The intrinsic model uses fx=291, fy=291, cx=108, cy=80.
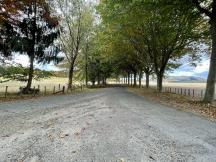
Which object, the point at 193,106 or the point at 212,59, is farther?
the point at 212,59

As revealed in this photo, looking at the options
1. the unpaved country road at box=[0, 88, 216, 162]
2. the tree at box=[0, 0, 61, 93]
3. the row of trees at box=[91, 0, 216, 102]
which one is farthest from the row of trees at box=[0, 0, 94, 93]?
the unpaved country road at box=[0, 88, 216, 162]

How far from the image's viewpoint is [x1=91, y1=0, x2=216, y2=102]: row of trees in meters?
19.8

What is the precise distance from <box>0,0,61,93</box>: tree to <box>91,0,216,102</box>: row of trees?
6194 millimetres

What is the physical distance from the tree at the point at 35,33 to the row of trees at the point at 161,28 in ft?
20.3

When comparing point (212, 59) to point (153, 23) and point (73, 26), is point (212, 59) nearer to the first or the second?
point (153, 23)

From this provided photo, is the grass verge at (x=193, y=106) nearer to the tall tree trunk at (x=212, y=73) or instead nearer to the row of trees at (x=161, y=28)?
the tall tree trunk at (x=212, y=73)

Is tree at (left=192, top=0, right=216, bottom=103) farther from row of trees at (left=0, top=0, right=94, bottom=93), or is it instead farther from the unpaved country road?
row of trees at (left=0, top=0, right=94, bottom=93)

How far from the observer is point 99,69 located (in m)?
65.9

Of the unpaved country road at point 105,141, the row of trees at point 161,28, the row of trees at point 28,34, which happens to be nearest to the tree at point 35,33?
the row of trees at point 28,34

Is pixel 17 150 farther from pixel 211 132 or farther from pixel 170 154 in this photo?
pixel 211 132

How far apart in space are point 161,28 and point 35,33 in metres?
13.6

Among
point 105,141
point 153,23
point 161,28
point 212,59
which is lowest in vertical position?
point 105,141

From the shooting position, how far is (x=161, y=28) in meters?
30.8

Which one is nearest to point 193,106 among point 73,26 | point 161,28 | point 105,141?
point 105,141
